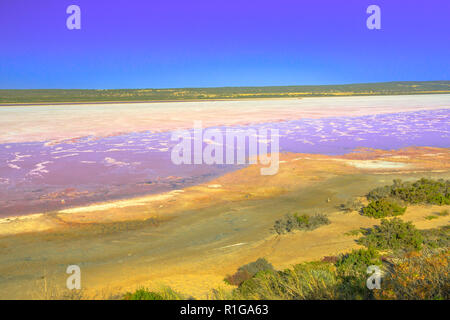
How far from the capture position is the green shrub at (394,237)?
5871 millimetres

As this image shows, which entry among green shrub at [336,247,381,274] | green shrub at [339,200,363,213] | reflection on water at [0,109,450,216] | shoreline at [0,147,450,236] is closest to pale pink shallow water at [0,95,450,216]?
reflection on water at [0,109,450,216]

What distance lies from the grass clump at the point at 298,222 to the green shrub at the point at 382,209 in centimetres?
103

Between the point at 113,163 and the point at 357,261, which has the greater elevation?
the point at 113,163

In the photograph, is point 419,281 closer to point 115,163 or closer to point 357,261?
point 357,261

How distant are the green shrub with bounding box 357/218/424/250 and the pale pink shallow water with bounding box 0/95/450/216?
5.69m

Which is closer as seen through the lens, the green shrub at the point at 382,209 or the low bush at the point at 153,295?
the low bush at the point at 153,295

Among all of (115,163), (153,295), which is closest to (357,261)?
(153,295)

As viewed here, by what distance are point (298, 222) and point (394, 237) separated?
1.80 metres

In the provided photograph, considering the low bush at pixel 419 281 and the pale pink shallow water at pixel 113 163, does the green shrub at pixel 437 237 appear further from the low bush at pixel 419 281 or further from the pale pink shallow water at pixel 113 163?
the pale pink shallow water at pixel 113 163

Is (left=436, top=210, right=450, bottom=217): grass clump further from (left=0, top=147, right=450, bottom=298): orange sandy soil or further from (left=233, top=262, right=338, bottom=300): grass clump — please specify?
(left=233, top=262, right=338, bottom=300): grass clump

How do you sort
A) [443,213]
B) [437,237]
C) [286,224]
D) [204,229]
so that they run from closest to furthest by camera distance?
1. [437,237]
2. [286,224]
3. [204,229]
4. [443,213]

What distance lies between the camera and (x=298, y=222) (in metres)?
7.20

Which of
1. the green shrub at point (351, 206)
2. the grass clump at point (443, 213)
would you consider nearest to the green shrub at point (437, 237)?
the grass clump at point (443, 213)
